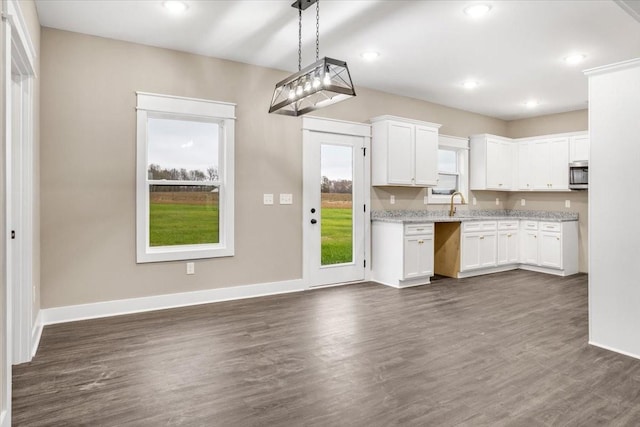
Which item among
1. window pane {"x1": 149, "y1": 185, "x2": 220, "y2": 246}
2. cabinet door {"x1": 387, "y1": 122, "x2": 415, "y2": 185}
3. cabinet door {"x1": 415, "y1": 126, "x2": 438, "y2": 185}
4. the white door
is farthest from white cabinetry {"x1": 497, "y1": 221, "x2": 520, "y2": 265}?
window pane {"x1": 149, "y1": 185, "x2": 220, "y2": 246}

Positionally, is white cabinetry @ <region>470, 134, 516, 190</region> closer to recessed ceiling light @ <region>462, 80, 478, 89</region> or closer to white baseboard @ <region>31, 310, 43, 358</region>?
recessed ceiling light @ <region>462, 80, 478, 89</region>

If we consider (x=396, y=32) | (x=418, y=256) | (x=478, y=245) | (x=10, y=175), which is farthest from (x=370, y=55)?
(x=10, y=175)

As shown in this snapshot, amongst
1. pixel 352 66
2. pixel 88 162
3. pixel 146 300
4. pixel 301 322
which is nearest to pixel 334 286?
pixel 301 322

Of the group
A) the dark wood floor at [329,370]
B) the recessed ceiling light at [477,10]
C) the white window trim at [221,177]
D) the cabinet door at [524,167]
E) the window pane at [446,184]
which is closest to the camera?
the dark wood floor at [329,370]

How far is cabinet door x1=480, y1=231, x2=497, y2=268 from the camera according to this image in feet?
20.2

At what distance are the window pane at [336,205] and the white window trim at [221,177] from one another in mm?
1282

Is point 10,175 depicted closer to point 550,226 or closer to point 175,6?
point 175,6

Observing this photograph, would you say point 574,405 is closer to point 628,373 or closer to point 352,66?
point 628,373

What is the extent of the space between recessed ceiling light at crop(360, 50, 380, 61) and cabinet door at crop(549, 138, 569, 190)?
13.5 feet

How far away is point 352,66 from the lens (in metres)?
4.73

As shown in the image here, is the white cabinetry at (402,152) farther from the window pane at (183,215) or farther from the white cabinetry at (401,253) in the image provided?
the window pane at (183,215)

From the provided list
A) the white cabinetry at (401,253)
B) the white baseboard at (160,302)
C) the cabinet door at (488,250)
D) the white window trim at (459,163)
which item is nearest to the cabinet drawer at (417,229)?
the white cabinetry at (401,253)

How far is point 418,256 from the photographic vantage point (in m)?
5.36

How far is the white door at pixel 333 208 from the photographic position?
511 cm
